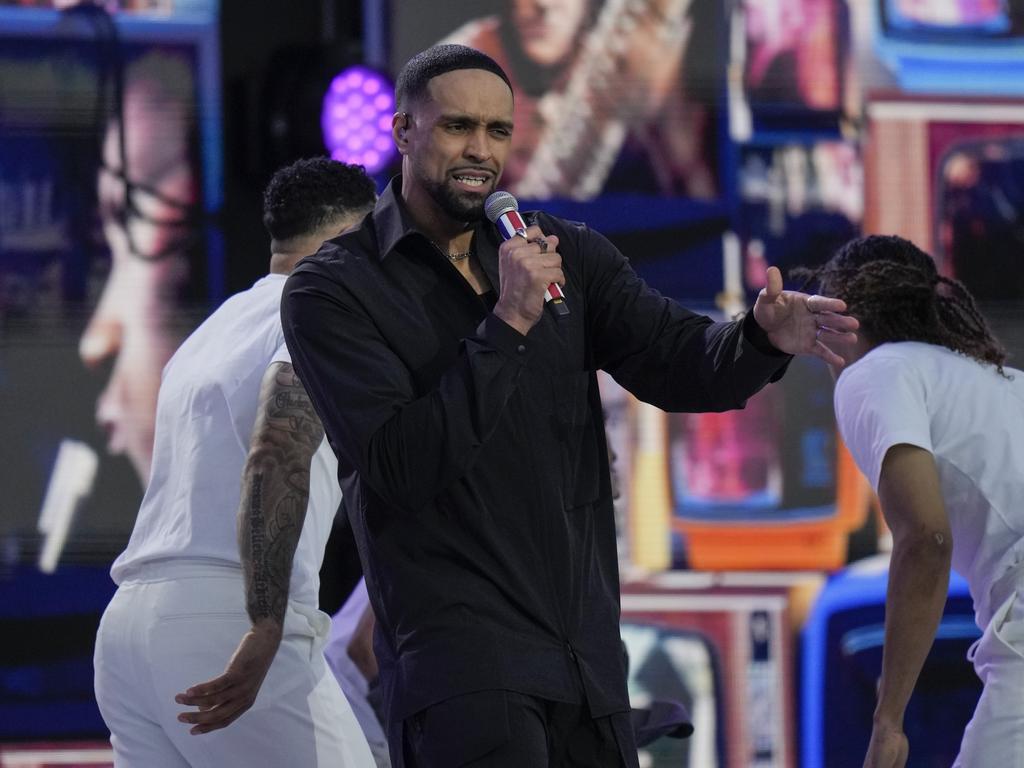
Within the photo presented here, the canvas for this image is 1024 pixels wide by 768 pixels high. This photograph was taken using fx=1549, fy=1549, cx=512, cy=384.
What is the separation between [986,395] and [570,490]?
1.05 meters

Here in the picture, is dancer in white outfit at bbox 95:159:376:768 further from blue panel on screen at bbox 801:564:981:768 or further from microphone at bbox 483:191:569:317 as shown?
blue panel on screen at bbox 801:564:981:768

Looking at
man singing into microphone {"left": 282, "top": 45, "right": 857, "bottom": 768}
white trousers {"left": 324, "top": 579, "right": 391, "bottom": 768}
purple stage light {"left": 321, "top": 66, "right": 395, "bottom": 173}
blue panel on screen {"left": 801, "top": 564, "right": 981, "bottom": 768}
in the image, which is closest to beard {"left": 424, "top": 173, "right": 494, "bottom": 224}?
man singing into microphone {"left": 282, "top": 45, "right": 857, "bottom": 768}

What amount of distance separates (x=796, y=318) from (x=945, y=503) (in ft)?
2.97

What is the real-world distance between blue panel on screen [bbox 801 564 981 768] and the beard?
8.64 feet

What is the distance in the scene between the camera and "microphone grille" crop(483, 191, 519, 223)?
2172 millimetres

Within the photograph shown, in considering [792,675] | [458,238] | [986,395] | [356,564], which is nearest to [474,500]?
[458,238]

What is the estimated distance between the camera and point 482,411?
6.63 ft

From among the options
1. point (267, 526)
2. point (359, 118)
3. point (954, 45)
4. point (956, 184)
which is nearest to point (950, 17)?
point (954, 45)

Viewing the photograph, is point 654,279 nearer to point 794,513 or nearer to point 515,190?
point 515,190

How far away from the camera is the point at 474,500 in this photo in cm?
214

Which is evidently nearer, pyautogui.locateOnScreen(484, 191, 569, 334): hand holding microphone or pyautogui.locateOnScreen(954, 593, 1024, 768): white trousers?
pyautogui.locateOnScreen(484, 191, 569, 334): hand holding microphone

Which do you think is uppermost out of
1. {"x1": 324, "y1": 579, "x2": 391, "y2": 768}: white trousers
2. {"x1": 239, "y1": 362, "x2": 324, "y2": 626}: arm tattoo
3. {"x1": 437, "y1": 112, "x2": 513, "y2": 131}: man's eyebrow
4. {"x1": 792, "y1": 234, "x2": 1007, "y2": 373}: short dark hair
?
{"x1": 437, "y1": 112, "x2": 513, "y2": 131}: man's eyebrow

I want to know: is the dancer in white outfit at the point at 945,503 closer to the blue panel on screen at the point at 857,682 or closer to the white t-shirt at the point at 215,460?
the white t-shirt at the point at 215,460

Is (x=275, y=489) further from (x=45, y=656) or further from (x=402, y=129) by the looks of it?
(x=45, y=656)
